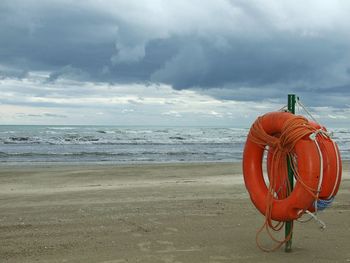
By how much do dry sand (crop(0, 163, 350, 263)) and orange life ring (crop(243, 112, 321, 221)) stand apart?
490 mm

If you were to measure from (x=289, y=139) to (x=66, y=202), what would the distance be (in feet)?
14.3

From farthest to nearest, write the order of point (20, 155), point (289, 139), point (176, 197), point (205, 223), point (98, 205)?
1. point (20, 155)
2. point (176, 197)
3. point (98, 205)
4. point (205, 223)
5. point (289, 139)

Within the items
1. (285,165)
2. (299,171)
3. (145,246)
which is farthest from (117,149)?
(299,171)

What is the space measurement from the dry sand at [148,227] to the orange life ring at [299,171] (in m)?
0.49

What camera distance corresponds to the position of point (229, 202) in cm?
714

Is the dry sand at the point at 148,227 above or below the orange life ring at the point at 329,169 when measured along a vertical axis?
below

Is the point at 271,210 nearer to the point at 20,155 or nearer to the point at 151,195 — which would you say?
the point at 151,195

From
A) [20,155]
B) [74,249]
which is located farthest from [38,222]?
[20,155]

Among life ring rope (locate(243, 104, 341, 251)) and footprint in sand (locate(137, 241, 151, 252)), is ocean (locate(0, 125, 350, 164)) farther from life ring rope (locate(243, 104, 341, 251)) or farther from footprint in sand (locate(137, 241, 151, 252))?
life ring rope (locate(243, 104, 341, 251))

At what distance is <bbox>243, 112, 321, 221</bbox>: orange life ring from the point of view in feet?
13.2

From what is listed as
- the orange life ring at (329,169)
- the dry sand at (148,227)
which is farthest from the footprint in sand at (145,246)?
the orange life ring at (329,169)

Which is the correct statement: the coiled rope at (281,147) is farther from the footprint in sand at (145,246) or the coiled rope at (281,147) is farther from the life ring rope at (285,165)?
the footprint in sand at (145,246)

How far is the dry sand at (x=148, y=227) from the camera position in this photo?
14.5 feet

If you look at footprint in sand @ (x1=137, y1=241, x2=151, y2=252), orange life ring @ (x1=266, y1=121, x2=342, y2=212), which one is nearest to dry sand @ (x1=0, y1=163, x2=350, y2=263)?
footprint in sand @ (x1=137, y1=241, x2=151, y2=252)
